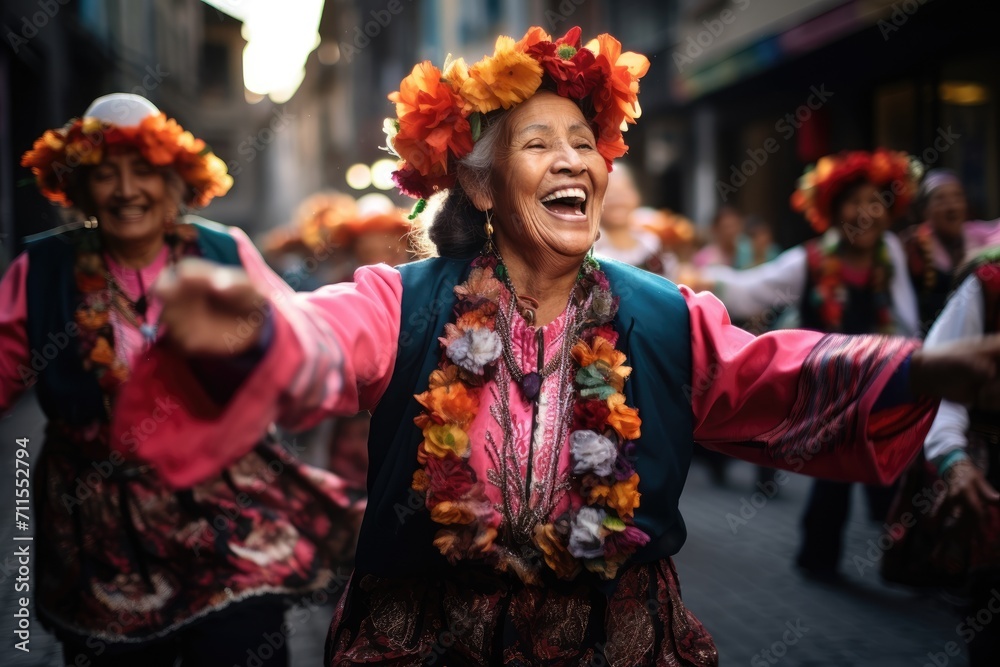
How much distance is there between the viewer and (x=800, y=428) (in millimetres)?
2443

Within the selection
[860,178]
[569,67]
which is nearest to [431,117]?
[569,67]

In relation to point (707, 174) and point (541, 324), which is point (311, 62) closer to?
point (707, 174)

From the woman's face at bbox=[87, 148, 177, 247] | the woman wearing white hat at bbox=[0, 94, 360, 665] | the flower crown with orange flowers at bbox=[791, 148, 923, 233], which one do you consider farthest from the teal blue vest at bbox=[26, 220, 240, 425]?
the flower crown with orange flowers at bbox=[791, 148, 923, 233]

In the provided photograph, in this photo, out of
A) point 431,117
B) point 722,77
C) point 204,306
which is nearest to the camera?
point 204,306

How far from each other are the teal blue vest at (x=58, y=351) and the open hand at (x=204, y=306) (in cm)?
202

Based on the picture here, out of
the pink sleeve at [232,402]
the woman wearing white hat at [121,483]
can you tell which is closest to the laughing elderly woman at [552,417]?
the pink sleeve at [232,402]

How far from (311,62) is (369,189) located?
26.4 metres

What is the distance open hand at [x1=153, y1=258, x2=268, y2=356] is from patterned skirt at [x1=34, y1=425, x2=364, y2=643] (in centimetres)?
204

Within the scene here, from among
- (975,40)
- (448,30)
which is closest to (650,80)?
(975,40)

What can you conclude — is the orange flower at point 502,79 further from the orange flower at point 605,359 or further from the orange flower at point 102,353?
the orange flower at point 102,353

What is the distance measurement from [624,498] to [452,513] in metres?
0.43

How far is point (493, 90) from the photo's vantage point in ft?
9.06

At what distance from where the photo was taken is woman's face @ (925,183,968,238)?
22.4 ft

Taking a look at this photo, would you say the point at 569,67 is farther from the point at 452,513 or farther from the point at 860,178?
the point at 860,178
